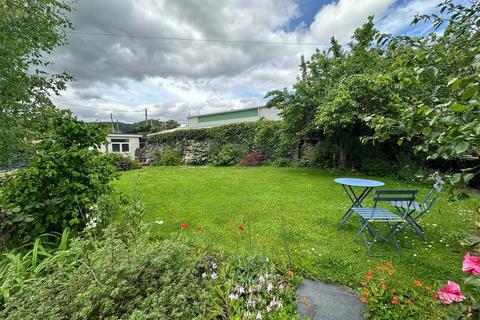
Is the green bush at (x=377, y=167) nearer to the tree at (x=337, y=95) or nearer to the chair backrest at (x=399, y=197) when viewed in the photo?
the tree at (x=337, y=95)

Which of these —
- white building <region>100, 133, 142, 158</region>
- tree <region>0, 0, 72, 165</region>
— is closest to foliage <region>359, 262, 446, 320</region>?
tree <region>0, 0, 72, 165</region>

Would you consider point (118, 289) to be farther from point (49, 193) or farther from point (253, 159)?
point (253, 159)

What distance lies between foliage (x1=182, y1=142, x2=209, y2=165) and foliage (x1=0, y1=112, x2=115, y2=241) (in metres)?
10.9

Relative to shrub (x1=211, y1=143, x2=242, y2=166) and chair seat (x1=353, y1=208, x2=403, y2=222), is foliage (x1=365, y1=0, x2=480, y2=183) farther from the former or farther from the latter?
shrub (x1=211, y1=143, x2=242, y2=166)

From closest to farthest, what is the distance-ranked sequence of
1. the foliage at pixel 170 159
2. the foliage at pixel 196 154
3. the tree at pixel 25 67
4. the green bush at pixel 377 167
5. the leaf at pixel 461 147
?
the leaf at pixel 461 147
the tree at pixel 25 67
the green bush at pixel 377 167
the foliage at pixel 196 154
the foliage at pixel 170 159

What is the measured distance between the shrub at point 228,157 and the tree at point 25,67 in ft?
31.3

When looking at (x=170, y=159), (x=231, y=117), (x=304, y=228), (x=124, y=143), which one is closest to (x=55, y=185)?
(x=304, y=228)

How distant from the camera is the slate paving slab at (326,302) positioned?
169cm

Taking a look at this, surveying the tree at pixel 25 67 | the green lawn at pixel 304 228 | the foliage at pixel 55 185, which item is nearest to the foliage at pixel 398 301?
the green lawn at pixel 304 228

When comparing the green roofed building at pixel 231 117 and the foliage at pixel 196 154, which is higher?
the green roofed building at pixel 231 117

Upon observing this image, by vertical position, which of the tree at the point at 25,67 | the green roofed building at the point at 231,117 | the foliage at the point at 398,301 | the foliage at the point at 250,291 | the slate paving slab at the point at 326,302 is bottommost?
the slate paving slab at the point at 326,302

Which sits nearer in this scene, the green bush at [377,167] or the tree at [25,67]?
the tree at [25,67]

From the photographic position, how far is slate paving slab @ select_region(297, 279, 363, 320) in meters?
1.69

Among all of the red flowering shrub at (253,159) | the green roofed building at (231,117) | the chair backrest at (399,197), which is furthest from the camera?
the green roofed building at (231,117)
